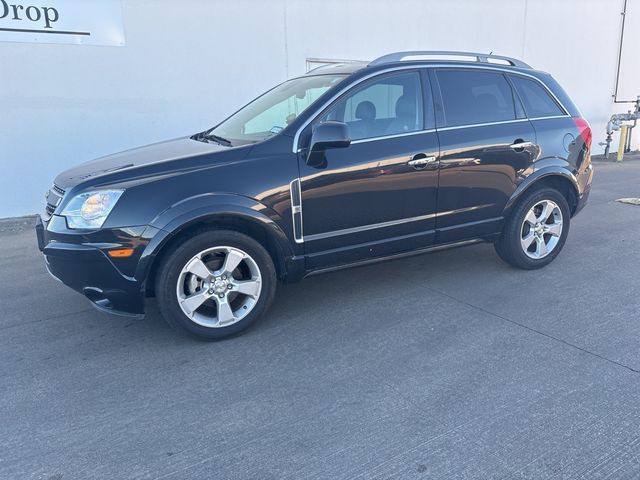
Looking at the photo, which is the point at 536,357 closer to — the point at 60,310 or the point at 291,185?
the point at 291,185

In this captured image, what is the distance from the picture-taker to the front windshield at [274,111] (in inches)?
157

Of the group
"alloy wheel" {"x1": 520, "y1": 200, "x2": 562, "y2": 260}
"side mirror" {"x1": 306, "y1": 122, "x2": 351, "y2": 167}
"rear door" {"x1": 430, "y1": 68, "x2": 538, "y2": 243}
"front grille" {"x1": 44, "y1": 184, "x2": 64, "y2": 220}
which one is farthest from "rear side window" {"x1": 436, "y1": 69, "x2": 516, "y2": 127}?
Answer: "front grille" {"x1": 44, "y1": 184, "x2": 64, "y2": 220}

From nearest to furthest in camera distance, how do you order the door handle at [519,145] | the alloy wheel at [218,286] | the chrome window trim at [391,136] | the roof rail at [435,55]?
the alloy wheel at [218,286] → the chrome window trim at [391,136] → the roof rail at [435,55] → the door handle at [519,145]

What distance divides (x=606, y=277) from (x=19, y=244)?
251 inches

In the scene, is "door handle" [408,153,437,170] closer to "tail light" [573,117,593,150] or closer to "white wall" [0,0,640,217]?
"tail light" [573,117,593,150]

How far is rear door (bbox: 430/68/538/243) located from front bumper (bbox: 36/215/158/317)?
95.1 inches

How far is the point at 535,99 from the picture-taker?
4.80m

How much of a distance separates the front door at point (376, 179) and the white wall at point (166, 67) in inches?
180

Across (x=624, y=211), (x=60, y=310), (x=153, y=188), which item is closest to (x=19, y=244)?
(x=60, y=310)

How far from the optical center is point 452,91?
436cm

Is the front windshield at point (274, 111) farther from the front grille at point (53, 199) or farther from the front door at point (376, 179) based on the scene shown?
the front grille at point (53, 199)

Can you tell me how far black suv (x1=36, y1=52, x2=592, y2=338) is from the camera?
11.0 ft

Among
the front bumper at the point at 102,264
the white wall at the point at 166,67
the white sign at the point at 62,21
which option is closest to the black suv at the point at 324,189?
the front bumper at the point at 102,264

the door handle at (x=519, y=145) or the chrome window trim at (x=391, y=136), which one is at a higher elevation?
the chrome window trim at (x=391, y=136)
